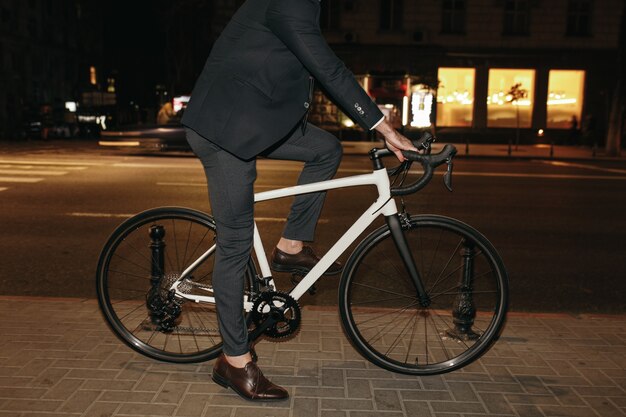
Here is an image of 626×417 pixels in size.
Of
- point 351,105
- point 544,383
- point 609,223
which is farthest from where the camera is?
point 609,223

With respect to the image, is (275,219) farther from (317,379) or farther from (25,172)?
(25,172)

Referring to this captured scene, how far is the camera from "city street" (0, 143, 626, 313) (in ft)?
19.1

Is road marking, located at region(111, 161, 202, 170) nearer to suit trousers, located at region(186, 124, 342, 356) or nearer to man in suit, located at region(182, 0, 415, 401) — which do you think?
suit trousers, located at region(186, 124, 342, 356)

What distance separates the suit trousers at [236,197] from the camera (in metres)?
3.15

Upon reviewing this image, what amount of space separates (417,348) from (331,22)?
94.1 ft

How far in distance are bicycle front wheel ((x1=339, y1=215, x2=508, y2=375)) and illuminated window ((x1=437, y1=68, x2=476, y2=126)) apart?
89.6 feet

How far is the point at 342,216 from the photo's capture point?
29.5ft

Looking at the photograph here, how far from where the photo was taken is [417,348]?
3.94 m

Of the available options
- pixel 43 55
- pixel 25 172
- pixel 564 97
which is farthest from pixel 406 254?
pixel 43 55

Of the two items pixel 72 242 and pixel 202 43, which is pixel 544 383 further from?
pixel 202 43

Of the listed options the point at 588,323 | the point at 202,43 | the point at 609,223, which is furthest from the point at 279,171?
the point at 202,43

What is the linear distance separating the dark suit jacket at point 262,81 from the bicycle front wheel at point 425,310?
2.61 feet

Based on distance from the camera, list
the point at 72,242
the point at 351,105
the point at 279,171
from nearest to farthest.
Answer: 1. the point at 351,105
2. the point at 72,242
3. the point at 279,171

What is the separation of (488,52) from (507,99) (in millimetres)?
2471
